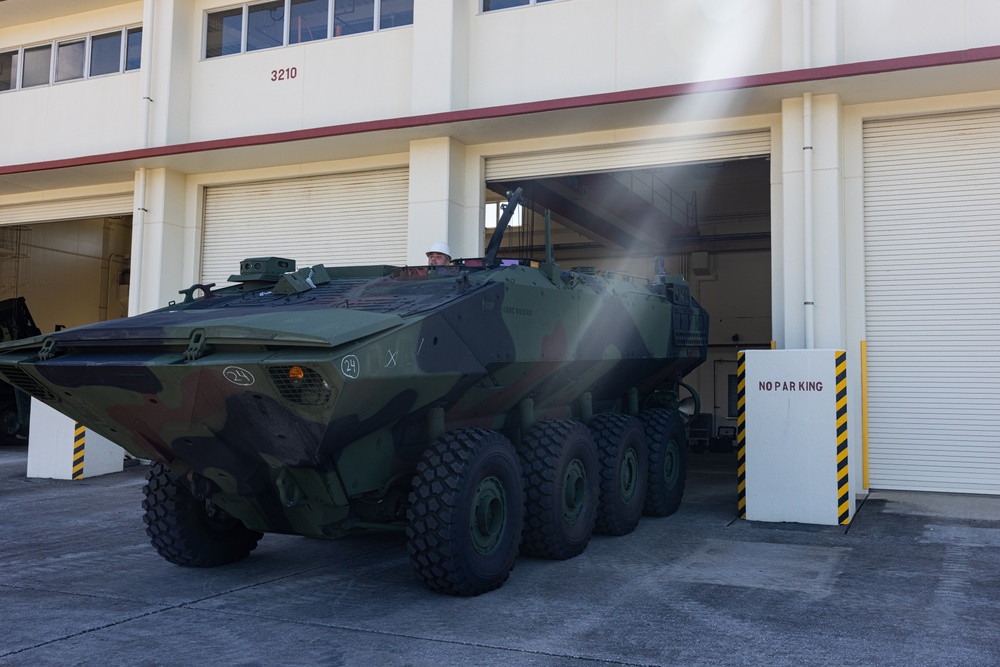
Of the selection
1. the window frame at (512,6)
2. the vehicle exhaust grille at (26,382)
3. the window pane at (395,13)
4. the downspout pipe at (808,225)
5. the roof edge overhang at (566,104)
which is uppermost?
the window pane at (395,13)

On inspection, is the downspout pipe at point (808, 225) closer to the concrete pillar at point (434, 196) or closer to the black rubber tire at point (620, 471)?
the black rubber tire at point (620, 471)

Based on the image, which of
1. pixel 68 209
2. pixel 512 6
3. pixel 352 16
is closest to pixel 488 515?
pixel 512 6

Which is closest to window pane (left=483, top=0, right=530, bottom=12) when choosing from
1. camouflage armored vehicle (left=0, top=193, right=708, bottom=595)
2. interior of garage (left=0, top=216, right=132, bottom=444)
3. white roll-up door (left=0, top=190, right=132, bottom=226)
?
camouflage armored vehicle (left=0, top=193, right=708, bottom=595)

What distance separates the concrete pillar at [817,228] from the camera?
28.9 ft

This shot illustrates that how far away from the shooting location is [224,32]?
40.6 feet

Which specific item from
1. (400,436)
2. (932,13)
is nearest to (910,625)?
(400,436)

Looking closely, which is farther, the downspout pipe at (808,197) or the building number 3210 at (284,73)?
the building number 3210 at (284,73)

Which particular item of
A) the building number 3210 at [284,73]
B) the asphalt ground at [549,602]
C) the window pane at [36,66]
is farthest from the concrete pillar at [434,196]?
the window pane at [36,66]

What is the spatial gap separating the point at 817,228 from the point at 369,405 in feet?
19.3

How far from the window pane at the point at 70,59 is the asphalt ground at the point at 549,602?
7901mm

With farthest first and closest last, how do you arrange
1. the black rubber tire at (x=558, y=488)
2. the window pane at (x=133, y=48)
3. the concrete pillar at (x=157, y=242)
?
the window pane at (x=133, y=48)
the concrete pillar at (x=157, y=242)
the black rubber tire at (x=558, y=488)

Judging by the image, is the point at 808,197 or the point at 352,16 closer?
the point at 808,197

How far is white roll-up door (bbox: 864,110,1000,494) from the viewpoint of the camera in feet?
29.0

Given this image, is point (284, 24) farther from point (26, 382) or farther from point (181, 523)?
point (181, 523)
